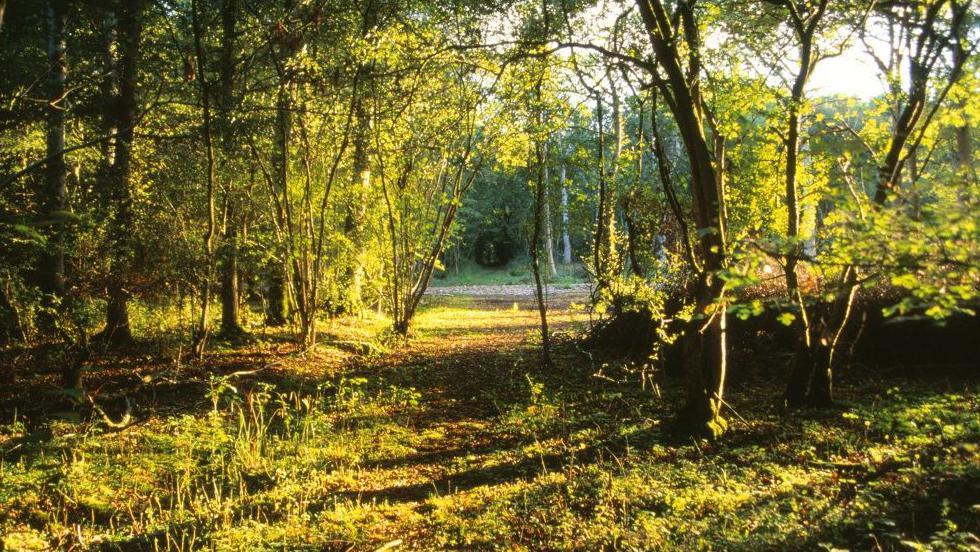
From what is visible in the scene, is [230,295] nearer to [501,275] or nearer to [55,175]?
[55,175]

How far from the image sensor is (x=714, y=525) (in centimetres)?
400

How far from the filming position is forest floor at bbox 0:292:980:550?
4004 mm

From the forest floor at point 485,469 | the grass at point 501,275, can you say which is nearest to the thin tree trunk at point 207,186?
the forest floor at point 485,469

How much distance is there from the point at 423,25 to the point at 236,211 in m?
5.03

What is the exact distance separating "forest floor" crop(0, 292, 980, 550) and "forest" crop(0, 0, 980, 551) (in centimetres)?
4

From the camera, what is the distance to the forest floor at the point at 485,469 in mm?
4004

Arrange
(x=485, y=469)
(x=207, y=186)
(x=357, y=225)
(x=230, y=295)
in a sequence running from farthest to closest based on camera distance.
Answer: (x=357, y=225), (x=230, y=295), (x=207, y=186), (x=485, y=469)

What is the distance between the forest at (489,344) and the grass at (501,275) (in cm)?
2437

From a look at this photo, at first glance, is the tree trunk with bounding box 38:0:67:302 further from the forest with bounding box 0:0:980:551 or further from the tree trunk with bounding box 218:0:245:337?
the tree trunk with bounding box 218:0:245:337

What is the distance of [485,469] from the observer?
558 centimetres

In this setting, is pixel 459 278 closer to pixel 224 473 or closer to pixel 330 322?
pixel 330 322

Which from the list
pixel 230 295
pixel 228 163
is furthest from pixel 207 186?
pixel 230 295

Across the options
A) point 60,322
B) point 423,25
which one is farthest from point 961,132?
point 60,322

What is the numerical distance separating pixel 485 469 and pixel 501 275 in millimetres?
37896
